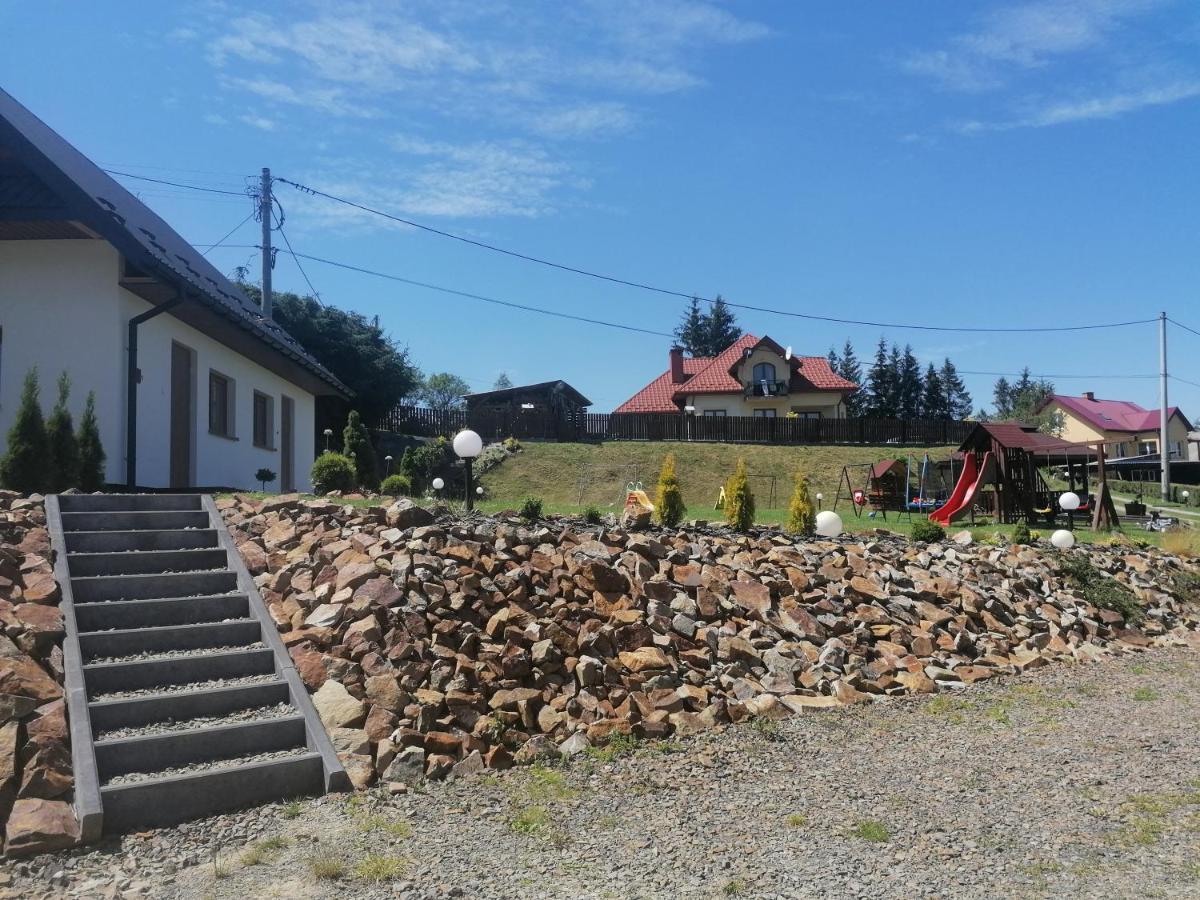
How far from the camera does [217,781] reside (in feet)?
15.1

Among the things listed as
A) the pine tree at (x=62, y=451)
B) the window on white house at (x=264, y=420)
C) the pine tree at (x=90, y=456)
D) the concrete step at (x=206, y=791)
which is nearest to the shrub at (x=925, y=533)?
the concrete step at (x=206, y=791)

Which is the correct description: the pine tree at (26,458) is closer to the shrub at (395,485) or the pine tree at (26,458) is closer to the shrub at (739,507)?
the shrub at (395,485)

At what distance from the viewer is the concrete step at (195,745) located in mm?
4648

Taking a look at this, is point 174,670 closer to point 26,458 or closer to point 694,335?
point 26,458

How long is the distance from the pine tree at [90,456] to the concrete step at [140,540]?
2.53 m

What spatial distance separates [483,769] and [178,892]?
5.94 feet

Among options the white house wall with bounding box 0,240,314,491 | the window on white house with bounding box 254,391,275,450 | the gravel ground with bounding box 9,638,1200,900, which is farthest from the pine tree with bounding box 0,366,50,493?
the window on white house with bounding box 254,391,275,450

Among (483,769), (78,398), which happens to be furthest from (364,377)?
(483,769)

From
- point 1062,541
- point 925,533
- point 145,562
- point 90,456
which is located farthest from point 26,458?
point 1062,541

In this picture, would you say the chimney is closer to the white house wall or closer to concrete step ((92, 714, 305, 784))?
the white house wall

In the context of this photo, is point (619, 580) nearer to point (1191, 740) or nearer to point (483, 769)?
point (483, 769)

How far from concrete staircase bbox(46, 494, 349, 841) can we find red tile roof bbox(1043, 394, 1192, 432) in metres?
59.3

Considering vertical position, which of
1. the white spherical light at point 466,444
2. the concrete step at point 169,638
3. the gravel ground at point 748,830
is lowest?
the gravel ground at point 748,830

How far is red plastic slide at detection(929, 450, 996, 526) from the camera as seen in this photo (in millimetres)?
16642
